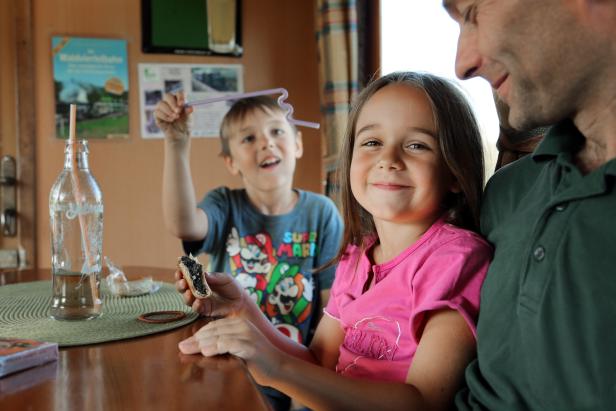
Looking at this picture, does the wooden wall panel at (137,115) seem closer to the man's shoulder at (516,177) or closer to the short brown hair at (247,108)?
the short brown hair at (247,108)

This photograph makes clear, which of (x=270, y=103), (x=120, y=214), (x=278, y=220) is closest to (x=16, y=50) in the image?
(x=120, y=214)

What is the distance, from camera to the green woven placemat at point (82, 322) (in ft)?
2.98

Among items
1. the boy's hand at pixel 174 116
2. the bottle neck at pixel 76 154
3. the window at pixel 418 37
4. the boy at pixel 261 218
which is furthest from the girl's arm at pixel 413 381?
the window at pixel 418 37

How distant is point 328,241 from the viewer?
1.86 metres

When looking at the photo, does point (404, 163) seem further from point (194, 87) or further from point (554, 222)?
point (194, 87)

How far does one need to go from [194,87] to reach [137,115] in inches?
13.6

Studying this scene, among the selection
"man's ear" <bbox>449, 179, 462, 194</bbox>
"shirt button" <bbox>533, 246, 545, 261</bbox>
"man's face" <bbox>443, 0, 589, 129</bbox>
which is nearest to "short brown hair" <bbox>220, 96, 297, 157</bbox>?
"man's ear" <bbox>449, 179, 462, 194</bbox>

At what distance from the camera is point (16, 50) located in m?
3.09

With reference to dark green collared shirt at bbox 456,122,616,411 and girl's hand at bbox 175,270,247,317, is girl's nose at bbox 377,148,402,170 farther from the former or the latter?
girl's hand at bbox 175,270,247,317

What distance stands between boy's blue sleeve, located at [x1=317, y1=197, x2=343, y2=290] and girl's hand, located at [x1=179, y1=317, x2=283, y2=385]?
87cm

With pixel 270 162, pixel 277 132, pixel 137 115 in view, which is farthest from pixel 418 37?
pixel 137 115

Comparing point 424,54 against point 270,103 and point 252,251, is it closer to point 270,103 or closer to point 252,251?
point 270,103

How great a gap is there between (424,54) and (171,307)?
5.84 feet

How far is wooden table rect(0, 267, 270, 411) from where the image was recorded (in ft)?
2.07
